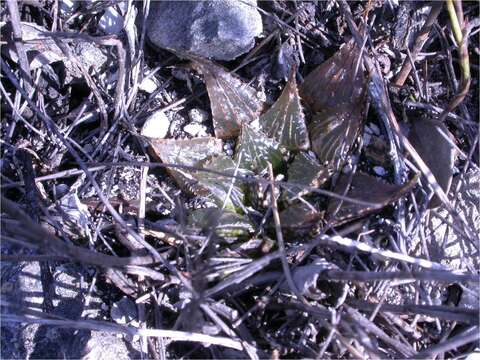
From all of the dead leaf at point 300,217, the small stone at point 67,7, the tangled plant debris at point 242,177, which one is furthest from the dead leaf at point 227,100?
the small stone at point 67,7

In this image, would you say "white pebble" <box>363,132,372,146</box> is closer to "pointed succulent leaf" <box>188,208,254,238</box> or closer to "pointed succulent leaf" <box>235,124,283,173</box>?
"pointed succulent leaf" <box>235,124,283,173</box>

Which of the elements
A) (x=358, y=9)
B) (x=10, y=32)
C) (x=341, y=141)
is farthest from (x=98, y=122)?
(x=358, y=9)

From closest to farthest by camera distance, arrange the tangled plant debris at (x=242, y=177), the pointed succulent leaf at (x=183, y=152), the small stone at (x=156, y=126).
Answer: the tangled plant debris at (x=242, y=177) → the pointed succulent leaf at (x=183, y=152) → the small stone at (x=156, y=126)

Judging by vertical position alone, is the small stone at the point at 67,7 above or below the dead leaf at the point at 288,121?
above

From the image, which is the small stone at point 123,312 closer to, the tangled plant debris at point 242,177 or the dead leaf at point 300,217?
the tangled plant debris at point 242,177

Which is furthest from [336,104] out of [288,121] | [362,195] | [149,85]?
[149,85]

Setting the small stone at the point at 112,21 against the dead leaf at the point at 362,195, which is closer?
the dead leaf at the point at 362,195

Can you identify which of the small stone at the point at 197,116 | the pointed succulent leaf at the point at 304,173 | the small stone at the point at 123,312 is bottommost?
the small stone at the point at 123,312

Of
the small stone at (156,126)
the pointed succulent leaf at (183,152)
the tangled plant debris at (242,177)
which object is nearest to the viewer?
the tangled plant debris at (242,177)
